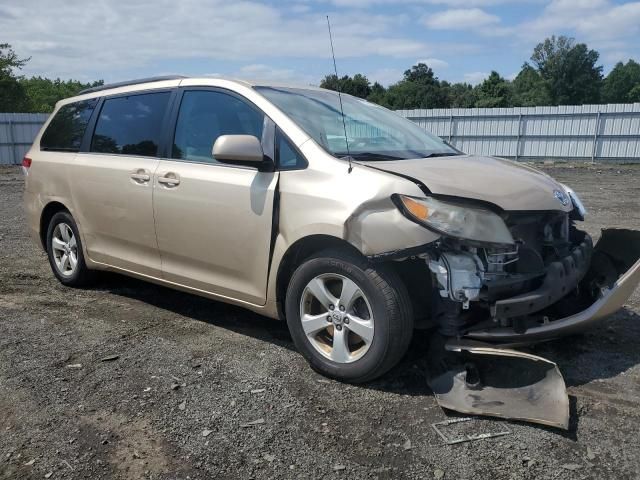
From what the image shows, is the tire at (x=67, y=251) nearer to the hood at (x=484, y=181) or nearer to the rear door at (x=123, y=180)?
the rear door at (x=123, y=180)

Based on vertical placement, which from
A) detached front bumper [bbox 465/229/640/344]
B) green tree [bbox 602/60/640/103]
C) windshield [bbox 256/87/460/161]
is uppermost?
green tree [bbox 602/60/640/103]

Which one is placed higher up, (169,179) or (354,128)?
(354,128)

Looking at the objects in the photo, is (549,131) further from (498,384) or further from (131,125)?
(498,384)

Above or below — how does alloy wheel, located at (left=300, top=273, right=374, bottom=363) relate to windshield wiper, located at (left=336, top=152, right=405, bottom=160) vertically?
below

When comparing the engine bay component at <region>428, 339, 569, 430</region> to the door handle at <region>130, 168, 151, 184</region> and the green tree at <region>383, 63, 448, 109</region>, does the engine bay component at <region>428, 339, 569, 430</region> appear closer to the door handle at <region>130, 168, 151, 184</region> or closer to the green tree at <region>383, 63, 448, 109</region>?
the door handle at <region>130, 168, 151, 184</region>

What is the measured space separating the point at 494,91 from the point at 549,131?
156 ft

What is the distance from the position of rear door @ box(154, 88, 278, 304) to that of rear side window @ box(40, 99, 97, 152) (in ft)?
4.62

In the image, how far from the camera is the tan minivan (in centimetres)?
315

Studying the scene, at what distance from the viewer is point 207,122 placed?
166 inches

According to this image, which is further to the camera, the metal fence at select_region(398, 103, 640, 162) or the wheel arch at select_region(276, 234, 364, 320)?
the metal fence at select_region(398, 103, 640, 162)

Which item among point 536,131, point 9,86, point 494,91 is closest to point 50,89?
point 9,86

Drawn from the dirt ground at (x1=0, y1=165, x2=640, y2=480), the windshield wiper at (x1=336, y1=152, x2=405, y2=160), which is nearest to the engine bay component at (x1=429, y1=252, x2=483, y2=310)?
the dirt ground at (x1=0, y1=165, x2=640, y2=480)

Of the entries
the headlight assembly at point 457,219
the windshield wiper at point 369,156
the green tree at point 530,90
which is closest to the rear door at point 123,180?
the windshield wiper at point 369,156

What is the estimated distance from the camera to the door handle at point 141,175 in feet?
14.5
